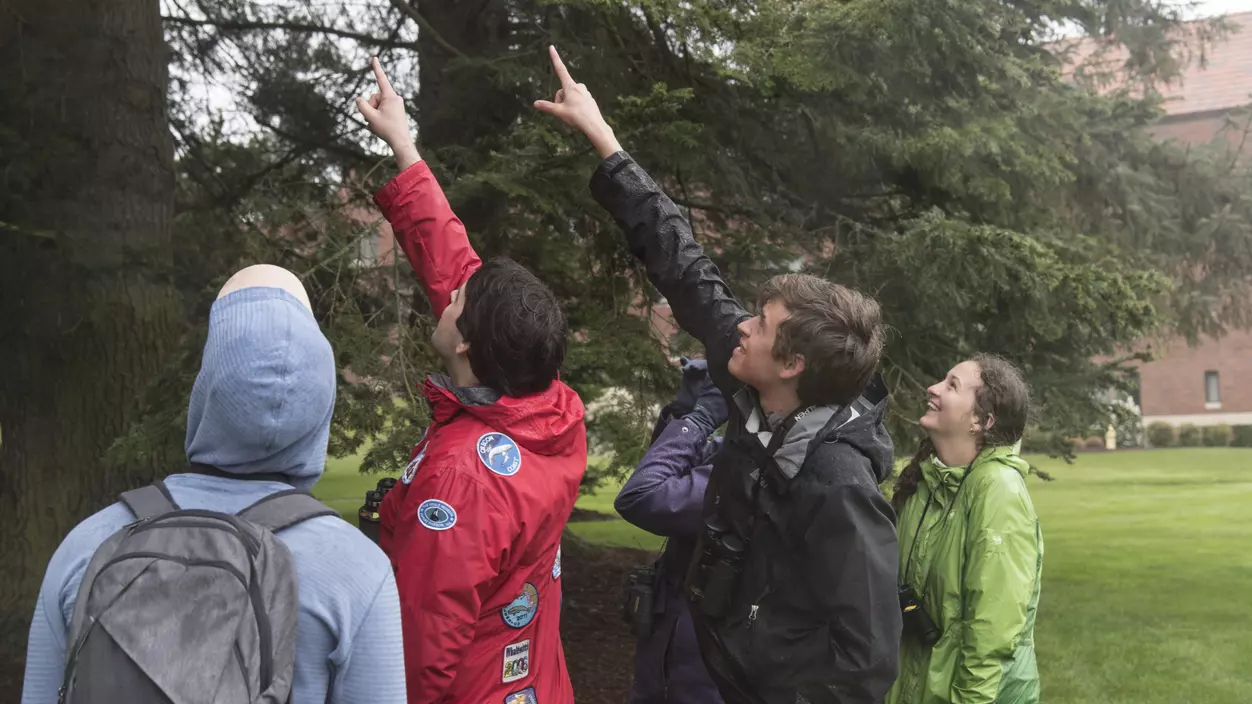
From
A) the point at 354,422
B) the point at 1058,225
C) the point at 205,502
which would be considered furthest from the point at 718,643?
the point at 1058,225

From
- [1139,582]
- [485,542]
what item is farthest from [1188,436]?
[485,542]

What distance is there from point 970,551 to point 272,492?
1974 millimetres

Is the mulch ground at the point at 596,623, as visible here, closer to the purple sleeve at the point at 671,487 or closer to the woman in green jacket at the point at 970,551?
the woman in green jacket at the point at 970,551

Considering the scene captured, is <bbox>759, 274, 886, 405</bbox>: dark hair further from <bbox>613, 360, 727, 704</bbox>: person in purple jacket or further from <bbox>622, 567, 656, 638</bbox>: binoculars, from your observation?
<bbox>622, 567, 656, 638</bbox>: binoculars

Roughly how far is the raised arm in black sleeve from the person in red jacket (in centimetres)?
39

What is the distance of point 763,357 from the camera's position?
2.31 meters

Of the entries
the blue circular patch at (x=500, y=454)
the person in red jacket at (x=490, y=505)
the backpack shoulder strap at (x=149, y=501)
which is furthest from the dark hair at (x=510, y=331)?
the backpack shoulder strap at (x=149, y=501)

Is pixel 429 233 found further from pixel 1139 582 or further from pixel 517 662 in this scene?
pixel 1139 582

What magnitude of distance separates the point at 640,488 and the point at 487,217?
3289 mm

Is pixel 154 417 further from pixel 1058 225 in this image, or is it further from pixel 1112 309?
pixel 1058 225

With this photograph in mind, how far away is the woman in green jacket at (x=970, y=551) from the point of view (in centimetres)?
280

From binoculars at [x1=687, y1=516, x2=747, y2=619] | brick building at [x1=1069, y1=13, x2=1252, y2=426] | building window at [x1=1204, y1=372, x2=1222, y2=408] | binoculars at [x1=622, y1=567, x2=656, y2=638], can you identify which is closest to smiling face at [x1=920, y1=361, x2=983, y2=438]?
binoculars at [x1=622, y1=567, x2=656, y2=638]

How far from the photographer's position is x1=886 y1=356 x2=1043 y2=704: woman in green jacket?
280 centimetres

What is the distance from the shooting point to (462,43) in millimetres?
7098
